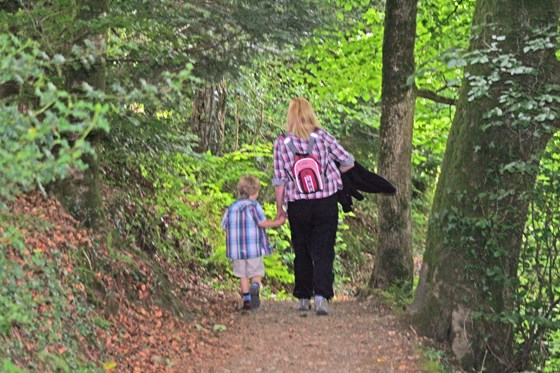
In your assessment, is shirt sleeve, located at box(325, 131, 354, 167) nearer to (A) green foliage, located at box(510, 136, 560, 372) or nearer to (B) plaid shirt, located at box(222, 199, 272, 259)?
(B) plaid shirt, located at box(222, 199, 272, 259)

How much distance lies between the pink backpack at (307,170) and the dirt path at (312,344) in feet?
4.87

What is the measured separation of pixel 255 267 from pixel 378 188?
1.80 meters

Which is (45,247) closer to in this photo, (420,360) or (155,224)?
(420,360)

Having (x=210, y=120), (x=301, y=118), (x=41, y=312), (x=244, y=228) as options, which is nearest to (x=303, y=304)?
(x=244, y=228)

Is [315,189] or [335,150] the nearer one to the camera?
[315,189]

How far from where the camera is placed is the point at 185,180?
1018 cm

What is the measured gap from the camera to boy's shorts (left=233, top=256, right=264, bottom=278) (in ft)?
32.8

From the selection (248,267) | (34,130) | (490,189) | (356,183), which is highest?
(34,130)

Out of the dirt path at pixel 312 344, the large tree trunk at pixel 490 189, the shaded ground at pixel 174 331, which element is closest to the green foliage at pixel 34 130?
the shaded ground at pixel 174 331

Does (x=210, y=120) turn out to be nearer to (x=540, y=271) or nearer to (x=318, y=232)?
(x=318, y=232)

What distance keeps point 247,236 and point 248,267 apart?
39cm

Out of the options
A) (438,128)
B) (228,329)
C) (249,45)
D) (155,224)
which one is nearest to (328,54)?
(438,128)

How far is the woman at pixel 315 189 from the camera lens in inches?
360

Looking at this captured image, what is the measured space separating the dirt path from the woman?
1.93 ft
